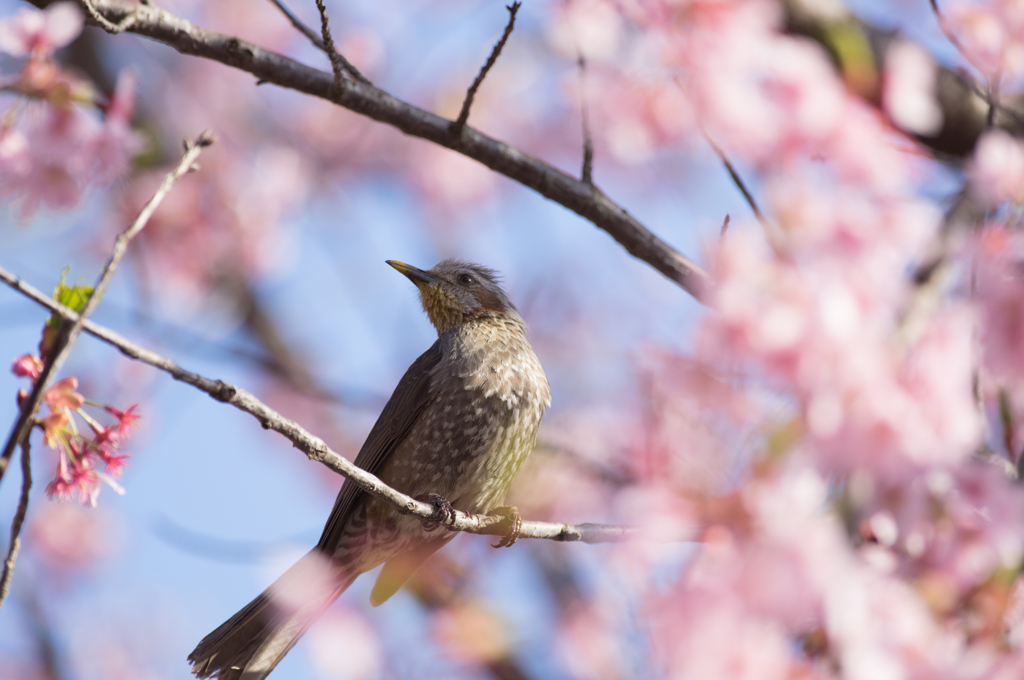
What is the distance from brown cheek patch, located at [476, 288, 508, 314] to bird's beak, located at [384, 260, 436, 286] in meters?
0.29

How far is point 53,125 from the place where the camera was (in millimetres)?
3371

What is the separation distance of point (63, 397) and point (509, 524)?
2.11m

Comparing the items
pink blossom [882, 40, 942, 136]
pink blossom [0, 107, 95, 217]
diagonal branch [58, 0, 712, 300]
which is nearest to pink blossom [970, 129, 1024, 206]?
pink blossom [882, 40, 942, 136]

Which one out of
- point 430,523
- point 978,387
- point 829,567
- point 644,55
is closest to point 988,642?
point 829,567

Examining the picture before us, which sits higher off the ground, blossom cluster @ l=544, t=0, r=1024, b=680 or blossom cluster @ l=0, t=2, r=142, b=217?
blossom cluster @ l=0, t=2, r=142, b=217

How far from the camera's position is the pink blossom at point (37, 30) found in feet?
9.61

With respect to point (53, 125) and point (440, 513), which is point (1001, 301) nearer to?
point (440, 513)

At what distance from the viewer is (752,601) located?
251 cm

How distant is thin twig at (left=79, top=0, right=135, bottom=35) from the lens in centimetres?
259

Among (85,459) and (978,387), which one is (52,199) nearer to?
(85,459)

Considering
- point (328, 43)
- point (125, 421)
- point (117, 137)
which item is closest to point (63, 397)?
point (125, 421)

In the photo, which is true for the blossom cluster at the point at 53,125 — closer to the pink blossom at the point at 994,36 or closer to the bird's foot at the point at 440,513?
the bird's foot at the point at 440,513

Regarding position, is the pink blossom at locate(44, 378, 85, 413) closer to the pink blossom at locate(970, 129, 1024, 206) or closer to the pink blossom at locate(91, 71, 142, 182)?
the pink blossom at locate(91, 71, 142, 182)

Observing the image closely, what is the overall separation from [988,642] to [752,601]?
0.76m
